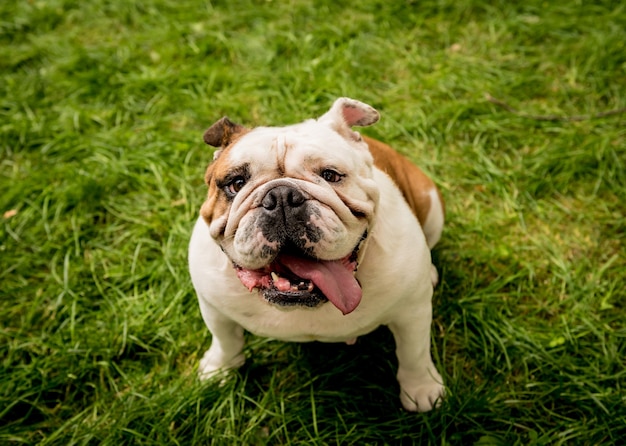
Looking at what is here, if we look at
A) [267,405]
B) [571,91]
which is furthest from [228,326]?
[571,91]

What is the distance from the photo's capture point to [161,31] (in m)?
5.70

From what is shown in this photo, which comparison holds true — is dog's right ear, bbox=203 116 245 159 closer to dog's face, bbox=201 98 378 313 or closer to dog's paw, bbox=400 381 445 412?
dog's face, bbox=201 98 378 313

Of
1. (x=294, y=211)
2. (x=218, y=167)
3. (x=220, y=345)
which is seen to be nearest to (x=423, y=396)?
(x=220, y=345)

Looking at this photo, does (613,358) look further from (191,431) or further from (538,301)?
(191,431)

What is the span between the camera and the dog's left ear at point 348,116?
2781 mm

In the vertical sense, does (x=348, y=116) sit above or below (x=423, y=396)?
above

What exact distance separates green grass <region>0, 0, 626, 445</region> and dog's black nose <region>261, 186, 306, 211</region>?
157 cm

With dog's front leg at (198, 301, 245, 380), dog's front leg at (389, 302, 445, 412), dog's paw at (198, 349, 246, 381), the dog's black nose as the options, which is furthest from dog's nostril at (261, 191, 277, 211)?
dog's paw at (198, 349, 246, 381)

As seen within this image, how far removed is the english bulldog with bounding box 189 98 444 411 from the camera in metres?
2.31

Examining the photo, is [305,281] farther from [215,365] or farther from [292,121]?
[292,121]

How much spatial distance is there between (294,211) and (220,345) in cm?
137

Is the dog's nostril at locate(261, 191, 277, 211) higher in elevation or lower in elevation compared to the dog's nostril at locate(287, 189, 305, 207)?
lower

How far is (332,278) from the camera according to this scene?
8.02 feet

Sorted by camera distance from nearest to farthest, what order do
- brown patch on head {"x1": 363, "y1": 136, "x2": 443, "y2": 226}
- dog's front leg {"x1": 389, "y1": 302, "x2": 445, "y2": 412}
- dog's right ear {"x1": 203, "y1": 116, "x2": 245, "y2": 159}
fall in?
dog's right ear {"x1": 203, "y1": 116, "x2": 245, "y2": 159} < dog's front leg {"x1": 389, "y1": 302, "x2": 445, "y2": 412} < brown patch on head {"x1": 363, "y1": 136, "x2": 443, "y2": 226}
